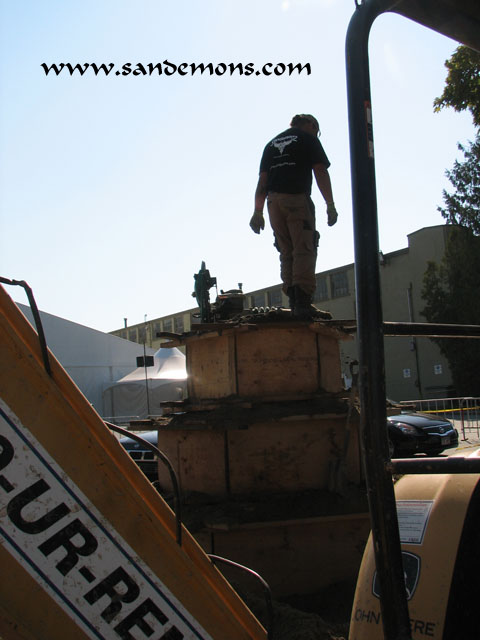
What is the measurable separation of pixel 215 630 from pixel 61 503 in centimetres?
76

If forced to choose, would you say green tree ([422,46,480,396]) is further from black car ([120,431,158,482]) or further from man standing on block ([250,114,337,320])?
man standing on block ([250,114,337,320])

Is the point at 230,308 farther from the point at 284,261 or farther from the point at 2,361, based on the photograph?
the point at 2,361

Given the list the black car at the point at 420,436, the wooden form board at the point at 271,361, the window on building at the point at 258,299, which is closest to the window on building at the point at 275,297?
the window on building at the point at 258,299

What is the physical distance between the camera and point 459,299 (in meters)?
31.7

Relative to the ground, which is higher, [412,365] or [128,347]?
[128,347]

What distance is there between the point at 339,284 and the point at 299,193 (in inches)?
1384

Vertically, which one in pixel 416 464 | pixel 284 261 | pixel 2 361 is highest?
pixel 284 261

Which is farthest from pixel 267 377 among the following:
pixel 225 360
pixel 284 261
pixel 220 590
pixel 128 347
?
pixel 128 347

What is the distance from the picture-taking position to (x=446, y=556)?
1679 millimetres

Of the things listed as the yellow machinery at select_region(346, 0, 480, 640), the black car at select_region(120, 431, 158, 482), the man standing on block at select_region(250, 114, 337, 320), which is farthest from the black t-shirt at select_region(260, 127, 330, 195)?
the black car at select_region(120, 431, 158, 482)

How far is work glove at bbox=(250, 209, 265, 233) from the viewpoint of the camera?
5.89 metres

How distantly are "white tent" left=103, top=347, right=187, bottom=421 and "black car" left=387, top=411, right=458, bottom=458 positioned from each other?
1591cm

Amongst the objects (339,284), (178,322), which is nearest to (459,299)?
(339,284)

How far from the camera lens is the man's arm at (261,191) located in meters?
5.71
